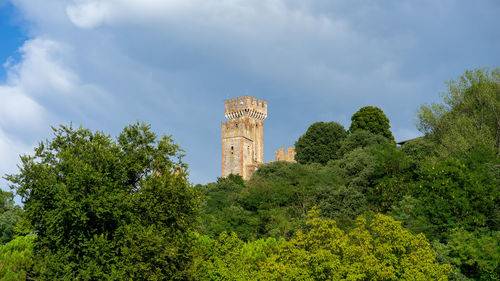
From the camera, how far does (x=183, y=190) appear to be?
90.4 feet

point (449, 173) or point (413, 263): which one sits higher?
point (449, 173)

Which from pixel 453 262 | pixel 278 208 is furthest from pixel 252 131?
pixel 453 262

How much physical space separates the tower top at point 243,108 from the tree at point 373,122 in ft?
95.7

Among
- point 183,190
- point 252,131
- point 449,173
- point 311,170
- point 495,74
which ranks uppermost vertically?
point 252,131

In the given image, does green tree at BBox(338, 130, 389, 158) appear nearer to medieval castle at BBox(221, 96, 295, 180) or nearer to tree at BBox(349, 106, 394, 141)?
tree at BBox(349, 106, 394, 141)

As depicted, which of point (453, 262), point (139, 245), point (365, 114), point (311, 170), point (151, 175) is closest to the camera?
point (139, 245)

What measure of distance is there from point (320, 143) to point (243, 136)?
24.4 meters

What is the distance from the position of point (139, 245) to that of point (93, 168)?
516 cm

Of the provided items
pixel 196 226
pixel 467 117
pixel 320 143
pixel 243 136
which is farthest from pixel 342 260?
pixel 243 136

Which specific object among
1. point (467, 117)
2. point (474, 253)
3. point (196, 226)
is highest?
point (467, 117)

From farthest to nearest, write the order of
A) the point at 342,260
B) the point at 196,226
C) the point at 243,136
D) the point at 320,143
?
1. the point at 243,136
2. the point at 320,143
3. the point at 196,226
4. the point at 342,260

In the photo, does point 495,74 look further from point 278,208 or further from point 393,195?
point 278,208

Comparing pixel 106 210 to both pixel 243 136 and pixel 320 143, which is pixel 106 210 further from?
pixel 243 136

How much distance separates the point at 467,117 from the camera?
156 feet
